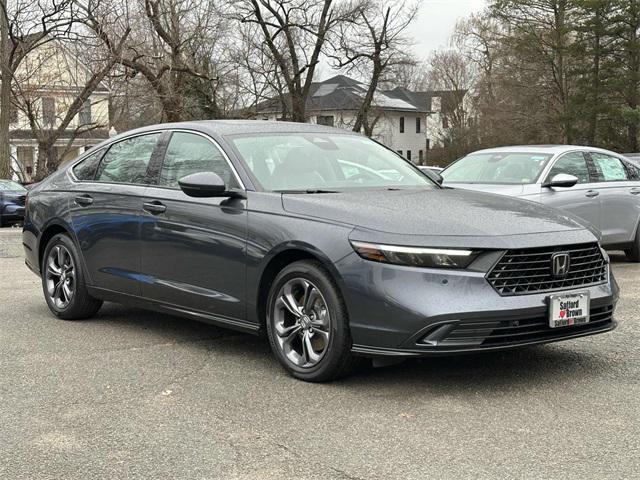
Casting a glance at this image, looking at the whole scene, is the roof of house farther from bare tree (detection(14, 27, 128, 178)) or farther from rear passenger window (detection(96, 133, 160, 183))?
rear passenger window (detection(96, 133, 160, 183))

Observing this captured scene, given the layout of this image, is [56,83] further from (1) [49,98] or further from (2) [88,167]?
(2) [88,167]

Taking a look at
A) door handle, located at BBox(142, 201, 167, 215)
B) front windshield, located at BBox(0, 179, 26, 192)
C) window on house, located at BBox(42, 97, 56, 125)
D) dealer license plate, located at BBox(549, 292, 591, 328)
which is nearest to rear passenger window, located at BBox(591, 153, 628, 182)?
dealer license plate, located at BBox(549, 292, 591, 328)

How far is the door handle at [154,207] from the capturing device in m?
5.76

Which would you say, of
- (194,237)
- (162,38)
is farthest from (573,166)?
(162,38)

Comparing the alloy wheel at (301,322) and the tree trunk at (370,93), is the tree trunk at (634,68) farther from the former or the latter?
the alloy wheel at (301,322)

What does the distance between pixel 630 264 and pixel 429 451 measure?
25.4ft

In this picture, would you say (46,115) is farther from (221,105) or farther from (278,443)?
(278,443)

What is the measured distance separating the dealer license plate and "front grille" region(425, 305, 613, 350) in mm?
43

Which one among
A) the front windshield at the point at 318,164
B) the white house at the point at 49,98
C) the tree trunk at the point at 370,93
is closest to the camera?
the front windshield at the point at 318,164

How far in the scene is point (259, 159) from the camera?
5.49 meters

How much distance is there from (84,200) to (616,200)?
6.68m

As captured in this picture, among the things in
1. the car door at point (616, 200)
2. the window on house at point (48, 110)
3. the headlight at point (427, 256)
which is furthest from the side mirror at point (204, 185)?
the window on house at point (48, 110)

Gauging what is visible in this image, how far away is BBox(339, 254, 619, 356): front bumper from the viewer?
4258 millimetres

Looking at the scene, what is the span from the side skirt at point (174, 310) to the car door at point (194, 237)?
0.04m
